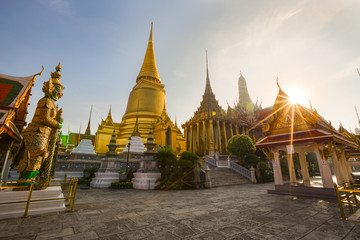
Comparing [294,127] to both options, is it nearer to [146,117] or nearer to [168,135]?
[168,135]

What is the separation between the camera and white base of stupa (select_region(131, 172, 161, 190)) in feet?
38.3

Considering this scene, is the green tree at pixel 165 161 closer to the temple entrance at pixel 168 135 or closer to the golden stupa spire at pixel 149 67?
the temple entrance at pixel 168 135

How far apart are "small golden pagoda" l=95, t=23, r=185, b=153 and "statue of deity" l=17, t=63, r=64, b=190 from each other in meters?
16.3

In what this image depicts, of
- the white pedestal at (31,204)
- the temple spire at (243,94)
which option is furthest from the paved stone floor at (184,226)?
the temple spire at (243,94)

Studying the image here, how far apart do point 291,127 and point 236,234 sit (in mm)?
7745

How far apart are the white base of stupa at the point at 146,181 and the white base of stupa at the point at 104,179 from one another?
1804mm

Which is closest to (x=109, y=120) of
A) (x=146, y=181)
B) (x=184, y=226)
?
(x=146, y=181)

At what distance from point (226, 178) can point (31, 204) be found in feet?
48.2

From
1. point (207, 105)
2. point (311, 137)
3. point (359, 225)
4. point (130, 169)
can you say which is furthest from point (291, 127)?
point (207, 105)

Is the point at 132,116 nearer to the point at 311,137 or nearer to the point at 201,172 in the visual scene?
the point at 201,172

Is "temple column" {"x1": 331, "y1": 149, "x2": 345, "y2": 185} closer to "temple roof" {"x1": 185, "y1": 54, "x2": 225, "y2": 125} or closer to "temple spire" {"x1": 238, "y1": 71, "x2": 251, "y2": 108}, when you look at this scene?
"temple roof" {"x1": 185, "y1": 54, "x2": 225, "y2": 125}

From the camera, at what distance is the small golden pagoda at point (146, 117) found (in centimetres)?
2442

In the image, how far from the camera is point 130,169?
1488cm

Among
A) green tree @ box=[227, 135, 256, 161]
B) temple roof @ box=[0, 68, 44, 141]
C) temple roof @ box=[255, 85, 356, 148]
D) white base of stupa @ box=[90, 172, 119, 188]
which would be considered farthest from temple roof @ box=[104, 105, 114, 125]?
temple roof @ box=[255, 85, 356, 148]
